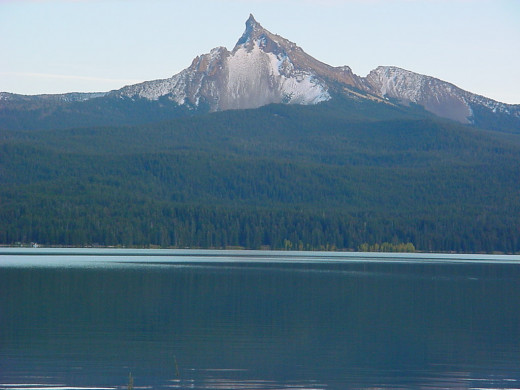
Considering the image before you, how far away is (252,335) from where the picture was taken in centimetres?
4159

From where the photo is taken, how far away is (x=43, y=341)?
38.6m

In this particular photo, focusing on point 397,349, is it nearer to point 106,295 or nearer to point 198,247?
point 106,295

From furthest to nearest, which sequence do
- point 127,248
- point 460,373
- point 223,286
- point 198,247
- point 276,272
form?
point 198,247 < point 127,248 < point 276,272 < point 223,286 < point 460,373

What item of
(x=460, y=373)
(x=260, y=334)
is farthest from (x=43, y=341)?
(x=460, y=373)

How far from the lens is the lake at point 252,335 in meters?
32.3

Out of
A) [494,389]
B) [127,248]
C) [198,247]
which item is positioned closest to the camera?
[494,389]

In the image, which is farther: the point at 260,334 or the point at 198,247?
the point at 198,247

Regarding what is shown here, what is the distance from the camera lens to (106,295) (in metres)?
56.9

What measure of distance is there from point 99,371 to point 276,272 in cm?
5702

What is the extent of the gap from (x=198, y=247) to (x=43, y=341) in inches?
5946

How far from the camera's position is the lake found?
3231cm

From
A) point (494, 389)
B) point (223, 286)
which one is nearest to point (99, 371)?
point (494, 389)

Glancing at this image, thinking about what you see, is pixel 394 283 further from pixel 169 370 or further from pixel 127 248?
pixel 127 248

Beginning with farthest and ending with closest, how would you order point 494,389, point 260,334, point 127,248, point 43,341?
point 127,248 → point 260,334 → point 43,341 → point 494,389
